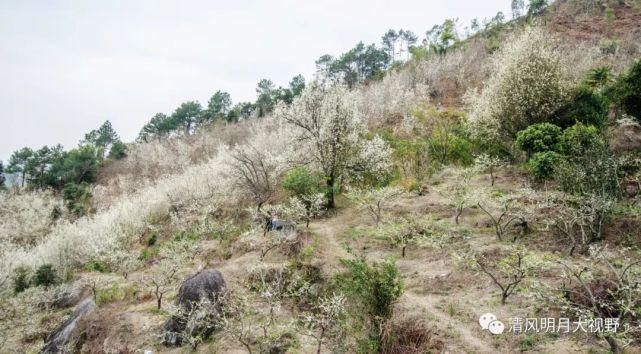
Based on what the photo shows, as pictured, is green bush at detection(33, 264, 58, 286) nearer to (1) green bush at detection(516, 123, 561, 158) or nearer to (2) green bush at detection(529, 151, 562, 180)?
(2) green bush at detection(529, 151, 562, 180)

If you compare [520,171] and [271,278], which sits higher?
[520,171]

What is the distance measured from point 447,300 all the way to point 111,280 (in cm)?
1946

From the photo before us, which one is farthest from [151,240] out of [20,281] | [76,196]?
[76,196]

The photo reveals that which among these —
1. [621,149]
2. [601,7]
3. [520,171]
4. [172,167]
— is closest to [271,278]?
[520,171]

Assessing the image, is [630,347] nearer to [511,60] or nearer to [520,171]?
[520,171]

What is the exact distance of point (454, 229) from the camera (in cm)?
1827

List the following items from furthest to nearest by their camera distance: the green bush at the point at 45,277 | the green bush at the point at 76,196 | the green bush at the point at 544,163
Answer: the green bush at the point at 76,196 < the green bush at the point at 45,277 < the green bush at the point at 544,163

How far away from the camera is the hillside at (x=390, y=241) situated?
11.5 m

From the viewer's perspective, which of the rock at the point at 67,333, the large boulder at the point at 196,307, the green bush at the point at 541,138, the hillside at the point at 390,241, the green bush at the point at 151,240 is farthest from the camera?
the green bush at the point at 151,240

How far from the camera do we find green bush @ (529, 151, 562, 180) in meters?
20.2

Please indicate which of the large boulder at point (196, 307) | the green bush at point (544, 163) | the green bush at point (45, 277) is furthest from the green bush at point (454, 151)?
the green bush at point (45, 277)

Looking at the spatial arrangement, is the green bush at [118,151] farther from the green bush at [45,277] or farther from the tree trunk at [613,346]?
the tree trunk at [613,346]

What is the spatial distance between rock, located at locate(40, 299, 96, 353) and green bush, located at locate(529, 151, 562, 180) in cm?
2271

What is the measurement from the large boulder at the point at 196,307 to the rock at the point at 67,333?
15.7 feet
